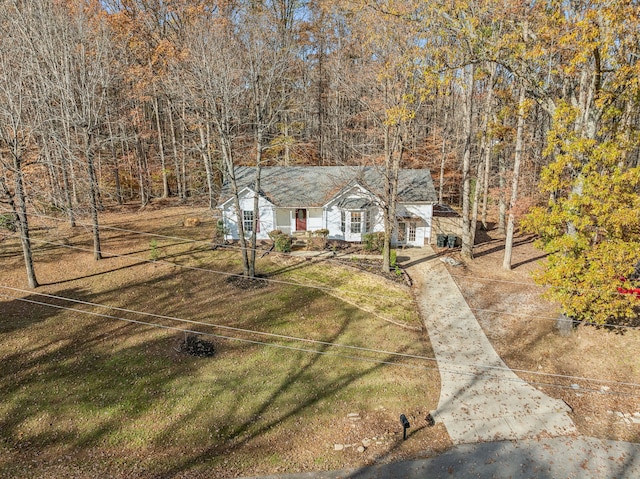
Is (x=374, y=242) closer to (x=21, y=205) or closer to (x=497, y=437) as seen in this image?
(x=497, y=437)

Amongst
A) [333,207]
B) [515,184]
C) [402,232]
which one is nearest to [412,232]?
[402,232]

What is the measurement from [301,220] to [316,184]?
2770 millimetres

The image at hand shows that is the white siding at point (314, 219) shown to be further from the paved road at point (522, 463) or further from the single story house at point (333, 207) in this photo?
the paved road at point (522, 463)

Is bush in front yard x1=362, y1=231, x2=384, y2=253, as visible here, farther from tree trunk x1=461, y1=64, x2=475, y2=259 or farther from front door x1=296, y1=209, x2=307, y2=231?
tree trunk x1=461, y1=64, x2=475, y2=259

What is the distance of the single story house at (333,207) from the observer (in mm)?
24203

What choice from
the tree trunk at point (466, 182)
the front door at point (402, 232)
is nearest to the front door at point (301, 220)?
the front door at point (402, 232)

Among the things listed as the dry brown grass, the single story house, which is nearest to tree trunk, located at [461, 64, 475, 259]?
the single story house

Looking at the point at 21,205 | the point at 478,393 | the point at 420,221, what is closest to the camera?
the point at 478,393

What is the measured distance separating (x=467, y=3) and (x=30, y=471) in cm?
1735

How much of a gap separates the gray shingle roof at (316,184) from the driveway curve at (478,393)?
9936 mm

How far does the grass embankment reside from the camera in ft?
32.2

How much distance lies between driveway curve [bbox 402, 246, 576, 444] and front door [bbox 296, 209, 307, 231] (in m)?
11.1

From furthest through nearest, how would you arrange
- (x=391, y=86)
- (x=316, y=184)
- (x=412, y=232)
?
(x=316, y=184) → (x=412, y=232) → (x=391, y=86)

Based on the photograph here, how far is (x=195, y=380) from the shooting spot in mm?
12320
